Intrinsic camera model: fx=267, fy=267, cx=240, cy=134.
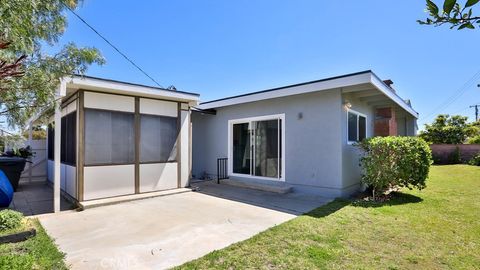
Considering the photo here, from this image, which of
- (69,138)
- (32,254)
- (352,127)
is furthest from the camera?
(352,127)

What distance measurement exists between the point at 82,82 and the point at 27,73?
3697mm

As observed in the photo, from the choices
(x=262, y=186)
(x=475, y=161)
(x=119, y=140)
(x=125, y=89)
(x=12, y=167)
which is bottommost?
(x=262, y=186)

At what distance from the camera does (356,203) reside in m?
6.60

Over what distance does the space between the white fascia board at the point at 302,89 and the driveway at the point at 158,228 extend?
303cm

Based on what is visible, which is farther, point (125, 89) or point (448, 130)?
point (448, 130)

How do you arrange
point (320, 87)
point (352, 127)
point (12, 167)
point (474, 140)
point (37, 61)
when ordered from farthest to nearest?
point (474, 140) → point (12, 167) → point (352, 127) → point (320, 87) → point (37, 61)

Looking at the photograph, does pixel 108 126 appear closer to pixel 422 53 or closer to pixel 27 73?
pixel 27 73

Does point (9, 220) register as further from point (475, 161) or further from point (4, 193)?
point (475, 161)

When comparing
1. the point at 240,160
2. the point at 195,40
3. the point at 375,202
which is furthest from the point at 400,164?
the point at 195,40

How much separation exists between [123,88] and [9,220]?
3.68 meters

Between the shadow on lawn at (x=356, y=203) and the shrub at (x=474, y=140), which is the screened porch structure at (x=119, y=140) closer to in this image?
the shadow on lawn at (x=356, y=203)

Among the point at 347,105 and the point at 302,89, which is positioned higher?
the point at 302,89

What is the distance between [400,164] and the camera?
6.92 metres

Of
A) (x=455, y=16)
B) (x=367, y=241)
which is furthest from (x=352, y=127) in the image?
(x=455, y=16)
